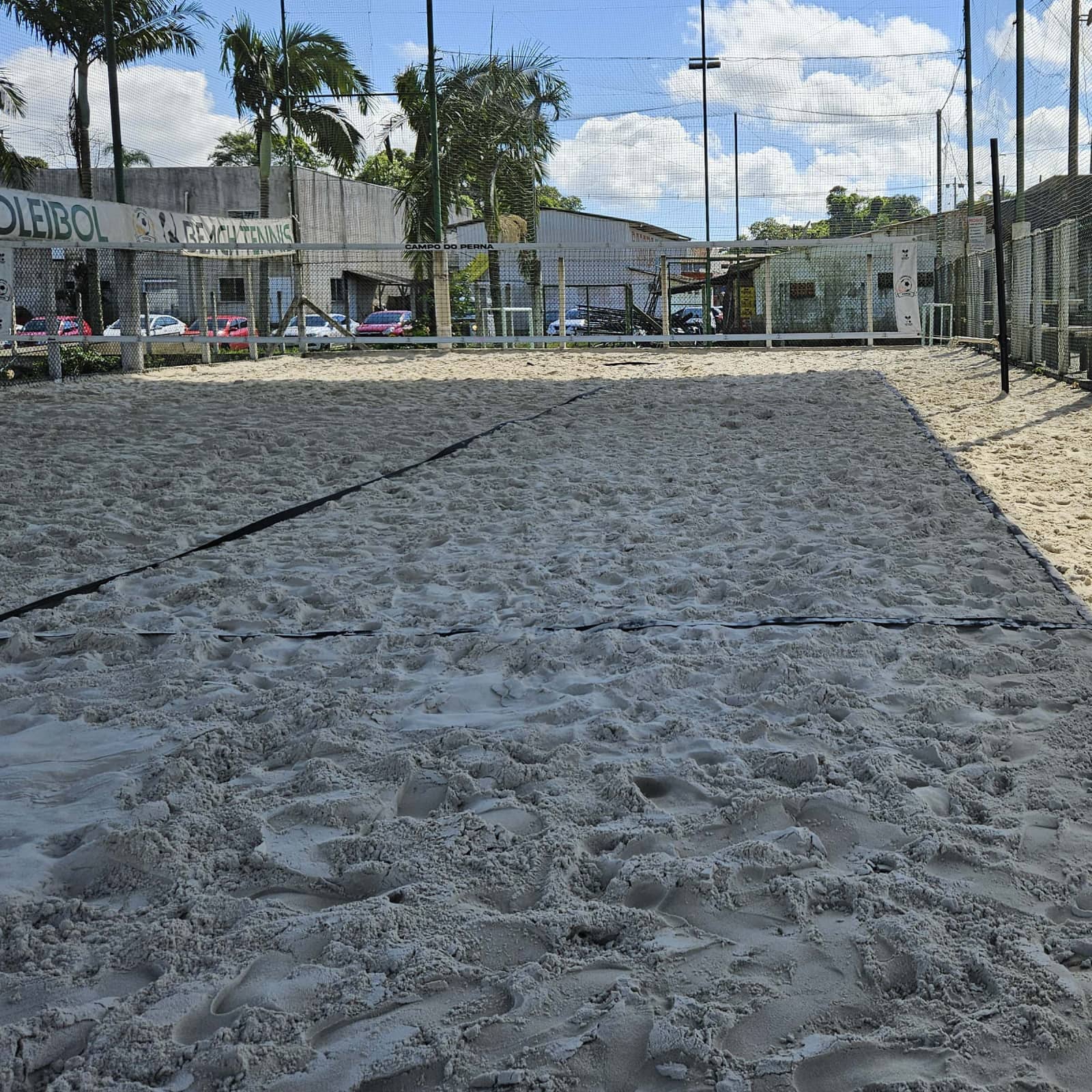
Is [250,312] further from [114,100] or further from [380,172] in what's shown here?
[380,172]

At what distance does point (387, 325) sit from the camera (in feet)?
92.8

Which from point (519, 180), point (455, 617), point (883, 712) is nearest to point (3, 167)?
point (519, 180)

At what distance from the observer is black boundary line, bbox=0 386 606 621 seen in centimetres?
414

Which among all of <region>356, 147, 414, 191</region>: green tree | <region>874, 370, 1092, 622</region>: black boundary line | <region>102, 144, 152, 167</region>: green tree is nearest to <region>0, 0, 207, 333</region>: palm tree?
<region>102, 144, 152, 167</region>: green tree

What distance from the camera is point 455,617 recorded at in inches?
156

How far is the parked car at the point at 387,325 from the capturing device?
86.6 feet

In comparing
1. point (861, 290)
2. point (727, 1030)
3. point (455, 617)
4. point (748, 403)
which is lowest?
point (727, 1030)

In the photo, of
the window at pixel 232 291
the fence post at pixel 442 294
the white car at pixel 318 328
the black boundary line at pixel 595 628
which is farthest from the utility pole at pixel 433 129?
the black boundary line at pixel 595 628

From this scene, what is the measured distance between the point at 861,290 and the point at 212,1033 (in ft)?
82.2

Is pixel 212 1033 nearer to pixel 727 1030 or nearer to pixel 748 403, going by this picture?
pixel 727 1030

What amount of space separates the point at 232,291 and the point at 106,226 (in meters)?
13.9

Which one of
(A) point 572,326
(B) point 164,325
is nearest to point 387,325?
(A) point 572,326

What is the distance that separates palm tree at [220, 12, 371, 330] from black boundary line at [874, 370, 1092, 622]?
52.7 ft

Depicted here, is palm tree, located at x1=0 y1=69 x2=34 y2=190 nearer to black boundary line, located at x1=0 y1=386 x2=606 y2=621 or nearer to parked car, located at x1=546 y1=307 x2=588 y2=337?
parked car, located at x1=546 y1=307 x2=588 y2=337
